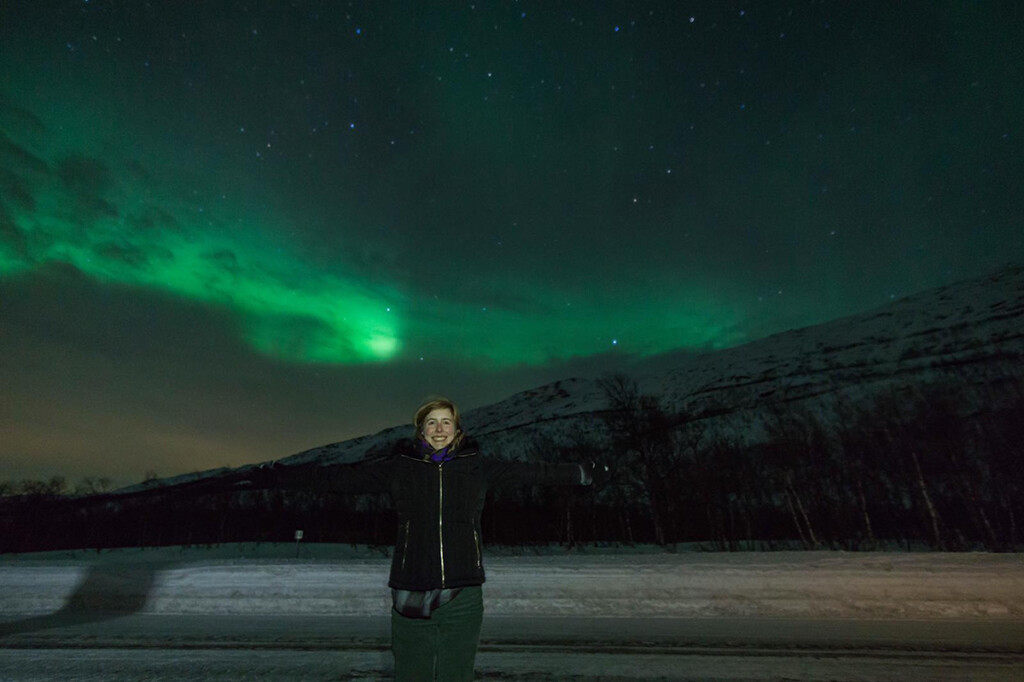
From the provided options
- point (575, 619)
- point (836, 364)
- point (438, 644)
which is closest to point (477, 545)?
point (438, 644)

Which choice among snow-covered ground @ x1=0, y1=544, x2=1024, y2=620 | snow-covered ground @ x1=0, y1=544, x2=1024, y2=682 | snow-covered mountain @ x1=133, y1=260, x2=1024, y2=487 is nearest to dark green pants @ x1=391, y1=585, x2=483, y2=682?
snow-covered ground @ x1=0, y1=544, x2=1024, y2=682

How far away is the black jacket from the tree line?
50.8 feet

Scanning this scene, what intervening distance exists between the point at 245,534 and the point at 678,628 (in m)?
71.7

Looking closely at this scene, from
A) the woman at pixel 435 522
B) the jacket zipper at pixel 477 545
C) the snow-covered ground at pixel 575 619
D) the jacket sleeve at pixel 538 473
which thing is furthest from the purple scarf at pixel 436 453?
the snow-covered ground at pixel 575 619

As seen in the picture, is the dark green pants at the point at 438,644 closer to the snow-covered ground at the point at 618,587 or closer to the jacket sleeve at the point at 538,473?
the jacket sleeve at the point at 538,473

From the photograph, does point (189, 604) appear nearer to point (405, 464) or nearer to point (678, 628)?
point (678, 628)

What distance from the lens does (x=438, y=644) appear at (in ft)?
7.63

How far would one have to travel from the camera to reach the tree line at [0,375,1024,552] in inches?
1155

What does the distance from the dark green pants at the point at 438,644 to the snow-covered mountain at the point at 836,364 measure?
84.5 metres

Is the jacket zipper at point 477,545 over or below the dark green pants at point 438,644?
over

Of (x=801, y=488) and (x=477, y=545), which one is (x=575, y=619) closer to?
(x=477, y=545)

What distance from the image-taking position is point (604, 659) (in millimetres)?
5145

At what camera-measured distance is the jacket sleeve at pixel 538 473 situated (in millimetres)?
2801

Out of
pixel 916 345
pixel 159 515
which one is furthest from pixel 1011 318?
pixel 159 515
